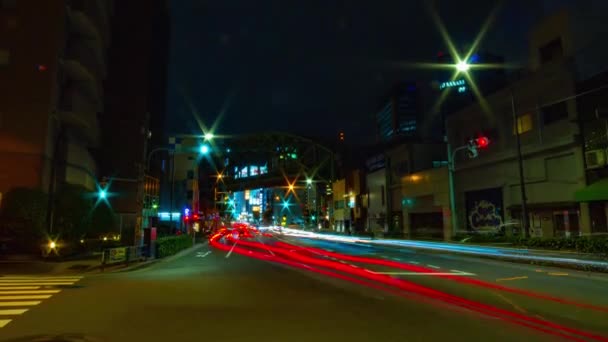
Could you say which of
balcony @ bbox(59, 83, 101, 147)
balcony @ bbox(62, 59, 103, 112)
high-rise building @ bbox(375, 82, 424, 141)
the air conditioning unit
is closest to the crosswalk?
balcony @ bbox(59, 83, 101, 147)

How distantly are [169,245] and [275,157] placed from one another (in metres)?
59.0

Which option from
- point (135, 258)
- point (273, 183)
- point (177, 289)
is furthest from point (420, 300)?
point (273, 183)

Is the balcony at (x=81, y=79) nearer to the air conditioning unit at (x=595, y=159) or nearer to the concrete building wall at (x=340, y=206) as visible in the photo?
the air conditioning unit at (x=595, y=159)

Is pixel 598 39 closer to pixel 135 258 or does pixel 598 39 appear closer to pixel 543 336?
pixel 543 336

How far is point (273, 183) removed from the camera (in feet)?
277

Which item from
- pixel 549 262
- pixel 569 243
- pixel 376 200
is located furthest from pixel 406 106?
pixel 549 262

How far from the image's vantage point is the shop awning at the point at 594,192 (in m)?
23.1

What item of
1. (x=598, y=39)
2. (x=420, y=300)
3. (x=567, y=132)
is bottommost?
(x=420, y=300)

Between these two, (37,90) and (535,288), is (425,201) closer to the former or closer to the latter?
(535,288)

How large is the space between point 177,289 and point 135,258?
1009cm

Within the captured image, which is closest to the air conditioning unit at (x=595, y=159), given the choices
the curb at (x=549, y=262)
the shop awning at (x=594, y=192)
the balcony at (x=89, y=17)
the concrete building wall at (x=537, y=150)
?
the concrete building wall at (x=537, y=150)

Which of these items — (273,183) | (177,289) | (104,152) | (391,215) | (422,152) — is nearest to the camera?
(177,289)

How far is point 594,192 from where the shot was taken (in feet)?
77.8

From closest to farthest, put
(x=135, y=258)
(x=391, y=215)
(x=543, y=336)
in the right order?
(x=543, y=336), (x=135, y=258), (x=391, y=215)
